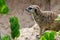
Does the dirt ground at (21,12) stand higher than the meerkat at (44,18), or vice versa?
the meerkat at (44,18)

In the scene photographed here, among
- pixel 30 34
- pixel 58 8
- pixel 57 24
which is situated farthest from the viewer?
pixel 58 8

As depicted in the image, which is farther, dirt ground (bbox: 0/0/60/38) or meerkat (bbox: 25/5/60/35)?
dirt ground (bbox: 0/0/60/38)

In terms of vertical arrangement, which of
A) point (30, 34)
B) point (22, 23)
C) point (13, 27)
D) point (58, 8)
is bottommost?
point (22, 23)

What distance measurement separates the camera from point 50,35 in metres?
1.37

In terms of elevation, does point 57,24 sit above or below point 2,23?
above

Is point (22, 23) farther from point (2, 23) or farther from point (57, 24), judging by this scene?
point (57, 24)

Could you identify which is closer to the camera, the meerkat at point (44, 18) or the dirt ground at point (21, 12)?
the meerkat at point (44, 18)

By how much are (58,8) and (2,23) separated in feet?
5.71

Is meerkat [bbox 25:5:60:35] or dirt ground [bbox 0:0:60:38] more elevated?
meerkat [bbox 25:5:60:35]

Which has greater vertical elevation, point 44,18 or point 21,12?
point 44,18

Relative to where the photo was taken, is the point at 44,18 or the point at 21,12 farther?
the point at 21,12

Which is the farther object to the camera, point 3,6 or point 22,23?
point 22,23

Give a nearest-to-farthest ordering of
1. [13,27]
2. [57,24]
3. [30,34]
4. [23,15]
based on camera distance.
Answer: [13,27], [57,24], [30,34], [23,15]

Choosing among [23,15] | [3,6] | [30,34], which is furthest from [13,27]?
[23,15]
